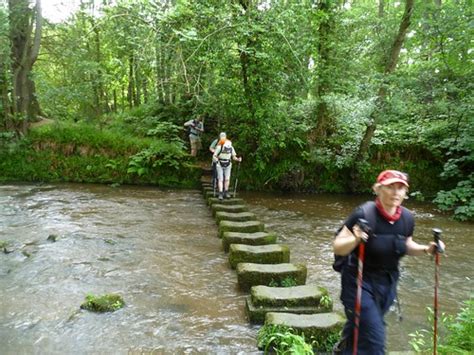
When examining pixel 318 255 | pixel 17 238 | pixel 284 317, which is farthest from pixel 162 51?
pixel 284 317

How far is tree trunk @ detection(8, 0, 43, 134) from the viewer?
14273 millimetres

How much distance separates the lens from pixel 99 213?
10.1 meters

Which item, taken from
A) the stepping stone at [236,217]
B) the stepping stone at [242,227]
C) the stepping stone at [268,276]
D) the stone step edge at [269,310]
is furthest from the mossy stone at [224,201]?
the stone step edge at [269,310]

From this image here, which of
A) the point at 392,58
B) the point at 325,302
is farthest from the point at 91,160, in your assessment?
the point at 325,302

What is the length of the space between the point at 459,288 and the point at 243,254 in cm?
366

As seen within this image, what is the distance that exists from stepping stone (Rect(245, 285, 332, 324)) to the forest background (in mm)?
7196

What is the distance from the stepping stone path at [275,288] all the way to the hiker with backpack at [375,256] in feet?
3.73

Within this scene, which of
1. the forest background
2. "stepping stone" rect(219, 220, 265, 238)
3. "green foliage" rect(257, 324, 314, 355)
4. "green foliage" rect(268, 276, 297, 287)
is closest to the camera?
"green foliage" rect(257, 324, 314, 355)

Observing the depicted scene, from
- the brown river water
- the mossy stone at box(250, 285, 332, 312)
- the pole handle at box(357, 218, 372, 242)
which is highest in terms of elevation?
the pole handle at box(357, 218, 372, 242)

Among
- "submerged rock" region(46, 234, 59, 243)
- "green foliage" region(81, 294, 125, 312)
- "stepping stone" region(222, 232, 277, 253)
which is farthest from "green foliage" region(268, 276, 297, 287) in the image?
"submerged rock" region(46, 234, 59, 243)

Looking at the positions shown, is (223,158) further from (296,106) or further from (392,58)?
(392,58)

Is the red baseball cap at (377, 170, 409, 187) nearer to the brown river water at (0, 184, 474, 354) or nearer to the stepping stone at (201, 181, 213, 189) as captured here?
the brown river water at (0, 184, 474, 354)

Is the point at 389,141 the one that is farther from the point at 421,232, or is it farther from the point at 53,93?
the point at 53,93

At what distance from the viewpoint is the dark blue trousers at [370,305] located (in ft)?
10.0
